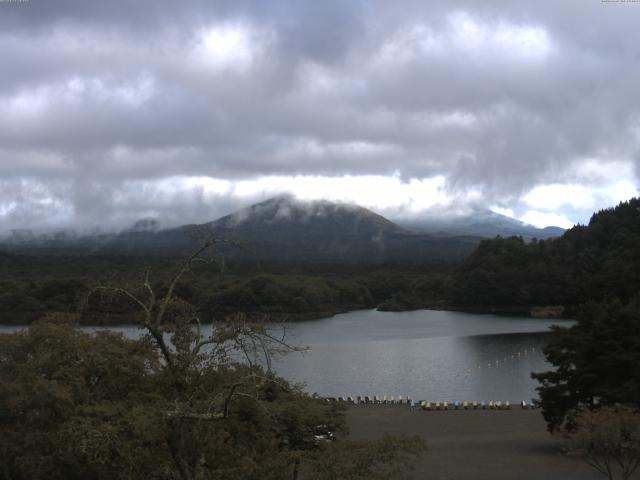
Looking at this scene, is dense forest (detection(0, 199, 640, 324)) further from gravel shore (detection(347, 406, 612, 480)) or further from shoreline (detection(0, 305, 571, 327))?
gravel shore (detection(347, 406, 612, 480))

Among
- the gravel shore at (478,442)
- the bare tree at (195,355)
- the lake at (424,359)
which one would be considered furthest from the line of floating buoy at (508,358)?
the bare tree at (195,355)

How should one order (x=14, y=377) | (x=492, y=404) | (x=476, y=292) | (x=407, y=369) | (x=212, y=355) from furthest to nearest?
(x=476, y=292)
(x=407, y=369)
(x=492, y=404)
(x=14, y=377)
(x=212, y=355)

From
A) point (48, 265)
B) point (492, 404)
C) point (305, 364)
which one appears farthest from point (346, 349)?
point (48, 265)

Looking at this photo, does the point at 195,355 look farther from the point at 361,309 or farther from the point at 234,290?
the point at 361,309

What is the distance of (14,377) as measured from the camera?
1152 centimetres

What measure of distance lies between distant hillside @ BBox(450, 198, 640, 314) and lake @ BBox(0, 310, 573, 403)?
914 centimetres

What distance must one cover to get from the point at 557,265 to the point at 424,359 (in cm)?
4071

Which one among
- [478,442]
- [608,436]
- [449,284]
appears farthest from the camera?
[449,284]

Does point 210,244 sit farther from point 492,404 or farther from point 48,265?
point 48,265

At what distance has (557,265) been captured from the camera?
75750 mm

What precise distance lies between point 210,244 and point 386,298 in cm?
8226

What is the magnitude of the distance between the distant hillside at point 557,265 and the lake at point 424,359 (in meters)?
9.14

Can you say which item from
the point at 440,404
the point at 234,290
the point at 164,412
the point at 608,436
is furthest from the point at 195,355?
the point at 234,290

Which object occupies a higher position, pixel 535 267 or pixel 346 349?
pixel 535 267
